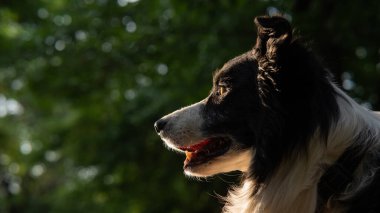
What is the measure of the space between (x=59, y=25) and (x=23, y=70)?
1.08 meters

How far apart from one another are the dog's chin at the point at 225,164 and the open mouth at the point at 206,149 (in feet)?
0.10

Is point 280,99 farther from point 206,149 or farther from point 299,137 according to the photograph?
point 206,149

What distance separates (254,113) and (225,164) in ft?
1.59

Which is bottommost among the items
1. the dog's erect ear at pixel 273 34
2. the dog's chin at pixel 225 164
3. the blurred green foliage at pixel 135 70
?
the blurred green foliage at pixel 135 70

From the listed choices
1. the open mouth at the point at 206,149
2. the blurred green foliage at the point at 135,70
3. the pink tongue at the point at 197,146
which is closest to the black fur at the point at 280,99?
the open mouth at the point at 206,149

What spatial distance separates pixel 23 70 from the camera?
1293 centimetres

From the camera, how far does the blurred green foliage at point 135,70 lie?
10133 mm

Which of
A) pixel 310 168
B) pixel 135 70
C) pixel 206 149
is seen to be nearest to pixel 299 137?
pixel 310 168

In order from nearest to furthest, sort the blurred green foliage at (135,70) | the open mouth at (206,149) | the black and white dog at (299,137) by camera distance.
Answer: the black and white dog at (299,137)
the open mouth at (206,149)
the blurred green foliage at (135,70)

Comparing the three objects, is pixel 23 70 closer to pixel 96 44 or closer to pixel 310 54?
pixel 96 44

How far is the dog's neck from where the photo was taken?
4.80 meters

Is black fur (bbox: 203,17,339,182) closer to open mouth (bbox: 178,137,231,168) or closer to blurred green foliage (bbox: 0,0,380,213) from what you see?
open mouth (bbox: 178,137,231,168)

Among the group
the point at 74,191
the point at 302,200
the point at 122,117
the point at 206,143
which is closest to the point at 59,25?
the point at 122,117

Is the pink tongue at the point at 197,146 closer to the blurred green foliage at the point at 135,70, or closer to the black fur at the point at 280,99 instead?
the black fur at the point at 280,99
